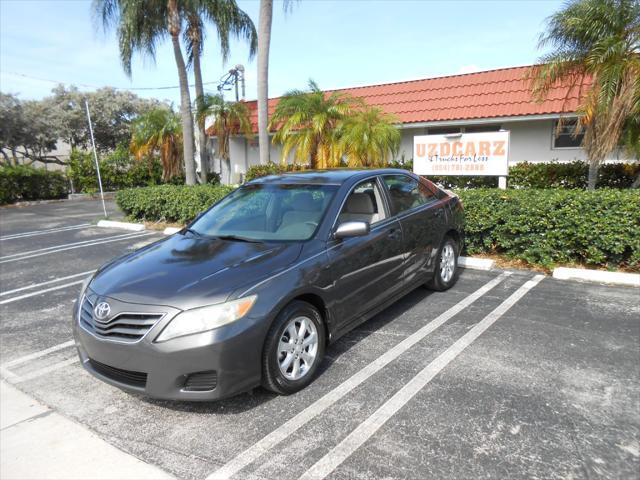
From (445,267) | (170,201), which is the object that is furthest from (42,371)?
(170,201)

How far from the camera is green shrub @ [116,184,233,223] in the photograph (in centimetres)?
1052

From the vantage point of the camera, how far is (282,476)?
256 cm

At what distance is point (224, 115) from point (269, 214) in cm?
1322

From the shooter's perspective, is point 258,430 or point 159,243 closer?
point 258,430

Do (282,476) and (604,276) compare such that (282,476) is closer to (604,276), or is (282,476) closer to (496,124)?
(604,276)

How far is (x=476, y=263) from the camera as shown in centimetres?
674

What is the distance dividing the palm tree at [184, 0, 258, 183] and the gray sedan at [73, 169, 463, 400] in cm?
1213

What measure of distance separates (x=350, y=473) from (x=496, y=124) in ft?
38.4

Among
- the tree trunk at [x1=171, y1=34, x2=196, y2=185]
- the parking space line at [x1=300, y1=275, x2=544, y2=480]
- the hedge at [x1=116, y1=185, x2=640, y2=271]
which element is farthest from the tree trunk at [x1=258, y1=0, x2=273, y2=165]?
the parking space line at [x1=300, y1=275, x2=544, y2=480]

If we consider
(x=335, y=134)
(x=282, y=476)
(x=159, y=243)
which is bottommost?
(x=282, y=476)

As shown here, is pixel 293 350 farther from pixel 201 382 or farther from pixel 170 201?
pixel 170 201

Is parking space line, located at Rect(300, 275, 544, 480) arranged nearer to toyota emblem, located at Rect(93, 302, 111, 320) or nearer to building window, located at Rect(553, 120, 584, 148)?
toyota emblem, located at Rect(93, 302, 111, 320)

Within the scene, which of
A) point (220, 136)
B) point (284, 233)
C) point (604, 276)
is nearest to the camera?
point (284, 233)

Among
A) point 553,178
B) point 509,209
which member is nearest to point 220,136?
point 553,178
